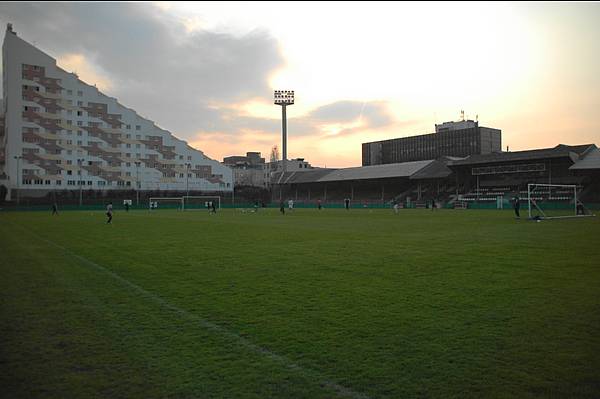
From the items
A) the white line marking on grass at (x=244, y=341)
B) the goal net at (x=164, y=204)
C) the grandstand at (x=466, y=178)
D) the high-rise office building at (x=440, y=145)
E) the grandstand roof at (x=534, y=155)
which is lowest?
the white line marking on grass at (x=244, y=341)

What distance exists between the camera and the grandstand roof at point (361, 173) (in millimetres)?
77438

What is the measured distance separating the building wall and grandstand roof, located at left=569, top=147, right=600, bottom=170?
78.7 m

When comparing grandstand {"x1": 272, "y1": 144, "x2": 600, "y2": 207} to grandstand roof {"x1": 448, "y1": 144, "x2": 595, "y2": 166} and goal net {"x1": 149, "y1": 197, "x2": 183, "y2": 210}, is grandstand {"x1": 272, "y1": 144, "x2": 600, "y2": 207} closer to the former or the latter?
grandstand roof {"x1": 448, "y1": 144, "x2": 595, "y2": 166}

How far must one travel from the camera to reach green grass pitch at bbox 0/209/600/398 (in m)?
4.38

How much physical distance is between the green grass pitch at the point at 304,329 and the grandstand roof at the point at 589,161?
52454mm

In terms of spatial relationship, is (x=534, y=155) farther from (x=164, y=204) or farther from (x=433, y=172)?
(x=164, y=204)

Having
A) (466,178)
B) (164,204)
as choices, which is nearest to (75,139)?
(164,204)

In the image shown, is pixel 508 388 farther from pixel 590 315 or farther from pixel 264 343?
pixel 590 315

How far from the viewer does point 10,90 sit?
80.2 metres

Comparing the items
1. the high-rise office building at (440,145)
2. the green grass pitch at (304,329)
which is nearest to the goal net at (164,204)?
the green grass pitch at (304,329)

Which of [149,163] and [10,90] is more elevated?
[10,90]

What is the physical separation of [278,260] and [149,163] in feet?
310

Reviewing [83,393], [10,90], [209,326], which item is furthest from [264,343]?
[10,90]

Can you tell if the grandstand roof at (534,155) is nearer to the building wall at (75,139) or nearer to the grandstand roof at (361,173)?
the grandstand roof at (361,173)
